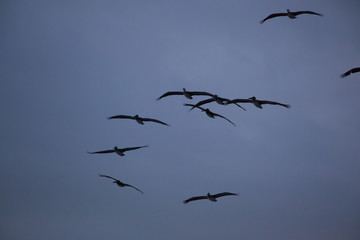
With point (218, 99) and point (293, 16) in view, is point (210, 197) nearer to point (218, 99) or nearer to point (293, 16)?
point (218, 99)

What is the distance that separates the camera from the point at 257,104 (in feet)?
137

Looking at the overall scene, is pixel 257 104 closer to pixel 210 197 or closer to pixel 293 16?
pixel 293 16

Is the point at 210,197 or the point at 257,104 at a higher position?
the point at 257,104

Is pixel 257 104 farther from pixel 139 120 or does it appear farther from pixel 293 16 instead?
pixel 139 120

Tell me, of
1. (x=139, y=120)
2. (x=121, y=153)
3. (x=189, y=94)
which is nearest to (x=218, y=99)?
(x=189, y=94)

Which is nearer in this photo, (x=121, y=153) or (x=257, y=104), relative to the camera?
(x=257, y=104)

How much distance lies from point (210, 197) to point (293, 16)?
1976 centimetres

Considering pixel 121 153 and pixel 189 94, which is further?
pixel 121 153

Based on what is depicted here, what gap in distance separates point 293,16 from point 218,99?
1005 cm

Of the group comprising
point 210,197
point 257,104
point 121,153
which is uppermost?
point 121,153

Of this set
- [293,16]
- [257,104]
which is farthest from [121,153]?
[293,16]

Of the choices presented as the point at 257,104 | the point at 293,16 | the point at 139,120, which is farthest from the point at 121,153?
the point at 293,16

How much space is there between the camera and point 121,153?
156 feet

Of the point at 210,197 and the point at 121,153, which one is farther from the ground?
the point at 121,153
